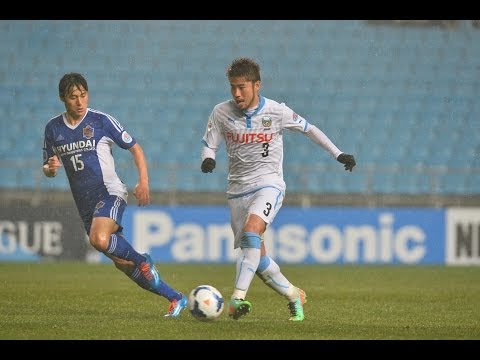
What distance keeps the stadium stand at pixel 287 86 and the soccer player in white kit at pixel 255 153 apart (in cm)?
939

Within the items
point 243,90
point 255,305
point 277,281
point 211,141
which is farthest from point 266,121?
point 255,305

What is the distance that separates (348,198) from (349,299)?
636 cm

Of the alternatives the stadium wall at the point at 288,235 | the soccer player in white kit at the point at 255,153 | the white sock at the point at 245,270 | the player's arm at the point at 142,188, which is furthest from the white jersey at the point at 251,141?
the stadium wall at the point at 288,235

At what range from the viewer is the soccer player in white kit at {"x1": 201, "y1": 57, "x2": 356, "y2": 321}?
8.10m

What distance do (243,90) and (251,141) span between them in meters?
0.43

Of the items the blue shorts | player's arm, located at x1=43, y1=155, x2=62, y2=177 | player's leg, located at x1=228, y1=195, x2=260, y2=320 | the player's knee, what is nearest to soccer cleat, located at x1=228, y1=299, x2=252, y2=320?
player's leg, located at x1=228, y1=195, x2=260, y2=320

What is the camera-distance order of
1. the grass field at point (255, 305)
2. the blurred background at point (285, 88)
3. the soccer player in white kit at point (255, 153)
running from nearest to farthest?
1. the grass field at point (255, 305)
2. the soccer player in white kit at point (255, 153)
3. the blurred background at point (285, 88)

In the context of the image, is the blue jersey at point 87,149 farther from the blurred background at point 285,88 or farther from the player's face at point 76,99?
the blurred background at point 285,88

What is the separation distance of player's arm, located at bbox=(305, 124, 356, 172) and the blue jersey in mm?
1449

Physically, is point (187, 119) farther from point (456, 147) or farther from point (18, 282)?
point (18, 282)

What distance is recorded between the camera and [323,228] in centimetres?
1617

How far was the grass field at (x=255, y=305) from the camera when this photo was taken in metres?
7.25

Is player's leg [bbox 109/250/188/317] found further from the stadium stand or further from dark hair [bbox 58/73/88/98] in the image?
the stadium stand

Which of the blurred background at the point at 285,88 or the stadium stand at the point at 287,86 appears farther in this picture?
the stadium stand at the point at 287,86
